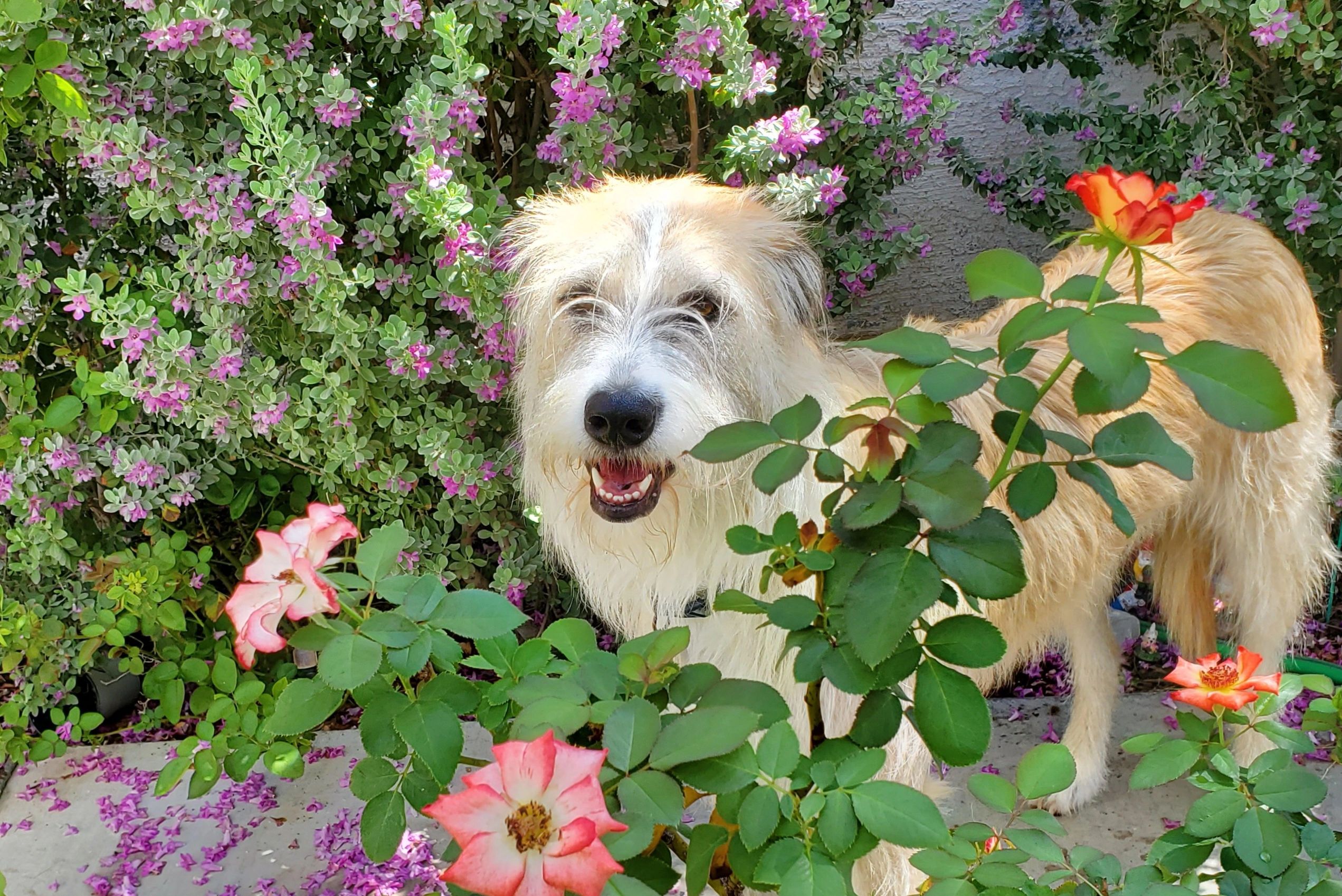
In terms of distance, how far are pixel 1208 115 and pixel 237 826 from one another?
342 cm

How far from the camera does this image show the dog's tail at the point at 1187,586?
2.76 m

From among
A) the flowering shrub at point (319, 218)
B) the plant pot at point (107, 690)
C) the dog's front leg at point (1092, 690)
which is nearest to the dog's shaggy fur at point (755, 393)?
the dog's front leg at point (1092, 690)

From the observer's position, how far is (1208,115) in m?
3.06

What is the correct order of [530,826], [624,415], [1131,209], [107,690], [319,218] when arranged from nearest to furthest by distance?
[530,826]
[1131,209]
[624,415]
[319,218]
[107,690]

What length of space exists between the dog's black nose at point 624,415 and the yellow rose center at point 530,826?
0.89 meters

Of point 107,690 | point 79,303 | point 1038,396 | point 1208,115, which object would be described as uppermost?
point 1208,115

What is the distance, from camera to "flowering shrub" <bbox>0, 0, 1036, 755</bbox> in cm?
234

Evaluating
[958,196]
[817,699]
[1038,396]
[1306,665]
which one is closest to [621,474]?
[817,699]

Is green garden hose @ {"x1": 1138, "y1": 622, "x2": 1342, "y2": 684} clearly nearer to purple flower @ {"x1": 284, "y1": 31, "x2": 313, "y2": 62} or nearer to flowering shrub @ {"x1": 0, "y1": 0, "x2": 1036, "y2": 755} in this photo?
flowering shrub @ {"x1": 0, "y1": 0, "x2": 1036, "y2": 755}

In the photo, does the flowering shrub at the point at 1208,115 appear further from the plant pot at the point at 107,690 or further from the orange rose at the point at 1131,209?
the plant pot at the point at 107,690

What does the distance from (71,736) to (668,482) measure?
231 cm

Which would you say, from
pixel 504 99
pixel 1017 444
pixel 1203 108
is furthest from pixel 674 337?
pixel 1203 108

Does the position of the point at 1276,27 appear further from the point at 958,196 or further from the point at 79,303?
the point at 79,303

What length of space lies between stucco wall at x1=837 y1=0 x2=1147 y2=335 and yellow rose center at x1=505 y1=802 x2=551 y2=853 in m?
3.02
